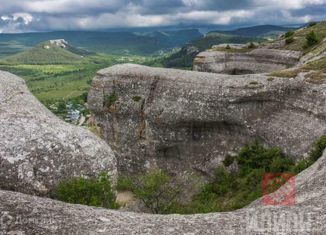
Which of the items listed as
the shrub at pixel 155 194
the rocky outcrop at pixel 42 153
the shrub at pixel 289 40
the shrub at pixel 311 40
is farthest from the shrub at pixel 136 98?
the shrub at pixel 289 40

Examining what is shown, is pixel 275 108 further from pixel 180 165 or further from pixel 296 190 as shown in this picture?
pixel 296 190

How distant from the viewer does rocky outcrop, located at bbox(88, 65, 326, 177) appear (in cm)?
4066

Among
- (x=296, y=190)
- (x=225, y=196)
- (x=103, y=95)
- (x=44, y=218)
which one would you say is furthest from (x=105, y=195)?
(x=103, y=95)

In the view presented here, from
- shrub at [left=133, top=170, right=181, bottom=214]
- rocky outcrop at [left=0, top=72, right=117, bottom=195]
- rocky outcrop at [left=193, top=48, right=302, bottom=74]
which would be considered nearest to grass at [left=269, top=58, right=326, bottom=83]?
shrub at [left=133, top=170, right=181, bottom=214]

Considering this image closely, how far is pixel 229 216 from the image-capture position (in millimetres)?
19938

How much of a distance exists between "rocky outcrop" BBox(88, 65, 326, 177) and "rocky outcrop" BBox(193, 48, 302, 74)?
26571 mm

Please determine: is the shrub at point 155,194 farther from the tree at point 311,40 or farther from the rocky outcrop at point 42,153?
the tree at point 311,40

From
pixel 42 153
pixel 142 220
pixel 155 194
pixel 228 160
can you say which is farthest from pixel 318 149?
pixel 42 153

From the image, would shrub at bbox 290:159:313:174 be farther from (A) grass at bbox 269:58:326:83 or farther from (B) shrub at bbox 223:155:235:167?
(B) shrub at bbox 223:155:235:167

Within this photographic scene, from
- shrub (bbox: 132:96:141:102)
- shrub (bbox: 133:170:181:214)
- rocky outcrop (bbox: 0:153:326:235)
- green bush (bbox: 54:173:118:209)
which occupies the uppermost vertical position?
rocky outcrop (bbox: 0:153:326:235)

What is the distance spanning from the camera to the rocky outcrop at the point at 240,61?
2953 inches

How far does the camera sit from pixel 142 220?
1983cm

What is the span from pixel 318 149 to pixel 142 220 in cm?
1872

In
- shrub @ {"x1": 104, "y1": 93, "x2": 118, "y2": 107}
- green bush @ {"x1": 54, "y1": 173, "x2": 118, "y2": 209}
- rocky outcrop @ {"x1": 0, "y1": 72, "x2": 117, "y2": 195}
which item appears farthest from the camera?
shrub @ {"x1": 104, "y1": 93, "x2": 118, "y2": 107}
